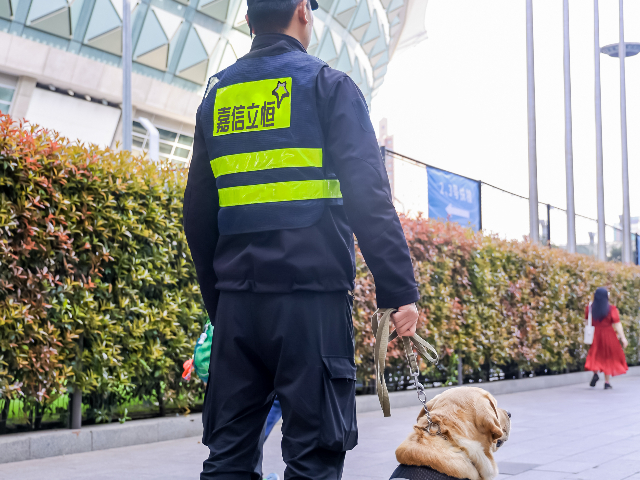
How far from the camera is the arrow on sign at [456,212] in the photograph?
521 inches

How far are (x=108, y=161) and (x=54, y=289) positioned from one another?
122 centimetres

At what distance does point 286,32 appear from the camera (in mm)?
2793

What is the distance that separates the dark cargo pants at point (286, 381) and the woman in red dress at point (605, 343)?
1196 centimetres

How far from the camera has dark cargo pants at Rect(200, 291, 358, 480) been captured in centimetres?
237

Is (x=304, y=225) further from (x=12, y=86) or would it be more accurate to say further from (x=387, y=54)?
(x=387, y=54)

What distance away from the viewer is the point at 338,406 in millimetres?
2398

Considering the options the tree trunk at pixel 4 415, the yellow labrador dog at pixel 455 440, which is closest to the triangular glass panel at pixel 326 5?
the tree trunk at pixel 4 415

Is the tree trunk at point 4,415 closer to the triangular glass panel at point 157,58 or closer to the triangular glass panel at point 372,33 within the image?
the triangular glass panel at point 157,58

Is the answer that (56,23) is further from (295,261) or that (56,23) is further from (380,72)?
(380,72)

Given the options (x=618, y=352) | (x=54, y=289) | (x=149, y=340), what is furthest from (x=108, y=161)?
(x=618, y=352)

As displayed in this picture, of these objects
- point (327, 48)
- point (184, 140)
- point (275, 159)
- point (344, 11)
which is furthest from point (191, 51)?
point (275, 159)

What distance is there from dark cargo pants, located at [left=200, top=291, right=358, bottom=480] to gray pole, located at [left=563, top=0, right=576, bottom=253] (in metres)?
17.7

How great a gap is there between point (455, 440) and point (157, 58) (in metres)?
28.7

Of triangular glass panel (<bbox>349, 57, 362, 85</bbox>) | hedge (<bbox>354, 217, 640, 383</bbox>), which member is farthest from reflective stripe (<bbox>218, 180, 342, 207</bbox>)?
triangular glass panel (<bbox>349, 57, 362, 85</bbox>)
